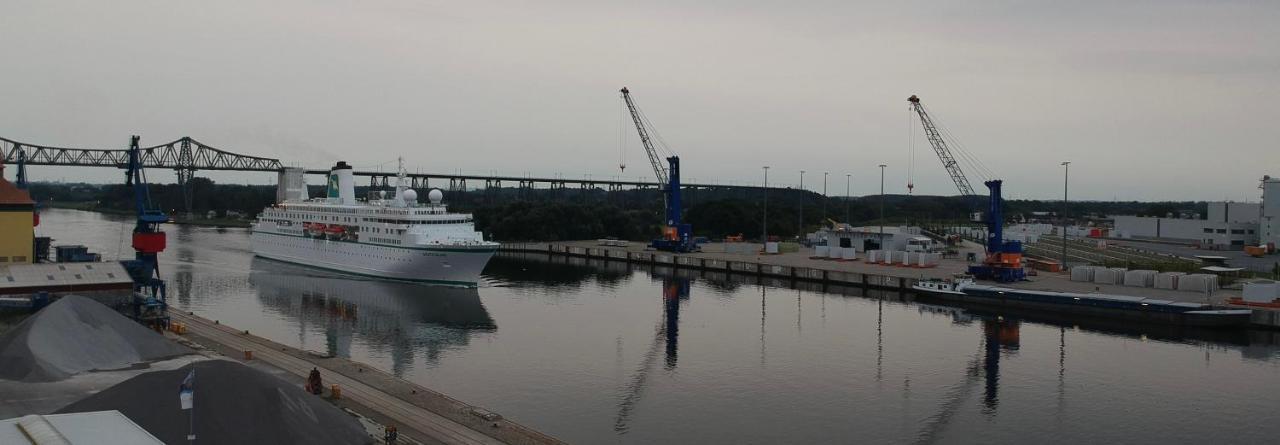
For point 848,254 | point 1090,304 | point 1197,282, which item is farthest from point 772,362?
point 848,254

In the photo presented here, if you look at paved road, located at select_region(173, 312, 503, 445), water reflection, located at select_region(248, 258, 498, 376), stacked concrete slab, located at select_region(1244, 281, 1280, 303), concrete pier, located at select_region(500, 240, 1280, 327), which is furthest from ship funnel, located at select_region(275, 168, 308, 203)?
stacked concrete slab, located at select_region(1244, 281, 1280, 303)

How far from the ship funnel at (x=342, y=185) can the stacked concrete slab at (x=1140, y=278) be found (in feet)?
169

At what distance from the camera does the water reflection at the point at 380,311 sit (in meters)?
33.4

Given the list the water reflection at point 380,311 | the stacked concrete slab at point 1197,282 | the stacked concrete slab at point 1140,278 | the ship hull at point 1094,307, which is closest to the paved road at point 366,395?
the water reflection at point 380,311

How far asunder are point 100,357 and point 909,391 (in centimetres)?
2239

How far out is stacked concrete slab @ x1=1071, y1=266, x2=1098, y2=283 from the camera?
Result: 165 feet

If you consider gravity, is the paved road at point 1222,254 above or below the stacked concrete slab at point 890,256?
above

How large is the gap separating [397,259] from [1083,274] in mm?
40272

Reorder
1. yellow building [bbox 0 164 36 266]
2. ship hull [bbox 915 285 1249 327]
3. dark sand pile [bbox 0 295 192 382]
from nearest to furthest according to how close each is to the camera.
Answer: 1. dark sand pile [bbox 0 295 192 382]
2. yellow building [bbox 0 164 36 266]
3. ship hull [bbox 915 285 1249 327]

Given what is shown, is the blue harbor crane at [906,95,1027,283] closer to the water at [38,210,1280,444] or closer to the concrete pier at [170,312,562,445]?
the water at [38,210,1280,444]

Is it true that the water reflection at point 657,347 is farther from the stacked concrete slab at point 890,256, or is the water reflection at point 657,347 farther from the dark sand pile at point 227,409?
the stacked concrete slab at point 890,256

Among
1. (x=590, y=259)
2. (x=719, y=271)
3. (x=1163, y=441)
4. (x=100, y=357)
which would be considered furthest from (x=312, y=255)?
(x=1163, y=441)

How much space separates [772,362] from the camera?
30875 mm

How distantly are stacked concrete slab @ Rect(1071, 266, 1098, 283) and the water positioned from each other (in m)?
10.6
